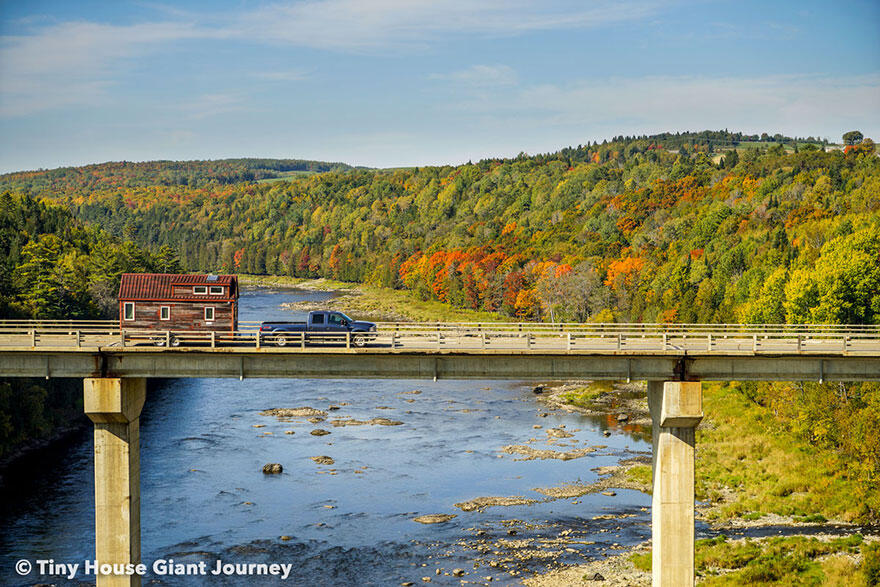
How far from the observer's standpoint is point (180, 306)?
191ft

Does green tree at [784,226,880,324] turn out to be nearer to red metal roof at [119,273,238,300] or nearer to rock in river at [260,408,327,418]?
rock in river at [260,408,327,418]

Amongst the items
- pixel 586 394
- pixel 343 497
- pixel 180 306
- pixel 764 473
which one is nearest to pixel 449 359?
pixel 180 306

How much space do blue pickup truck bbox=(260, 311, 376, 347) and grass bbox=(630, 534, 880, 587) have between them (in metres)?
23.6

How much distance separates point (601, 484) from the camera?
79562 mm

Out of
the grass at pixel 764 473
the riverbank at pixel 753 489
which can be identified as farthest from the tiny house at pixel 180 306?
the grass at pixel 764 473

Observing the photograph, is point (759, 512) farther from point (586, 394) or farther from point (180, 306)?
point (586, 394)

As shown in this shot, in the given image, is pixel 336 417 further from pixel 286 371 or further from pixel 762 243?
pixel 762 243

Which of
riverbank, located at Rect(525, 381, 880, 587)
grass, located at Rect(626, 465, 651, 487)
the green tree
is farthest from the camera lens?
the green tree

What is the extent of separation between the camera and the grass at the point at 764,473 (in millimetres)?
71375

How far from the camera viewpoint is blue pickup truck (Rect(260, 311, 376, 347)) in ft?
178

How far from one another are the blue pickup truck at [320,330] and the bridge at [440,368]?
307 mm

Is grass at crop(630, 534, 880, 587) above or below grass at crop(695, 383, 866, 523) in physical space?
below

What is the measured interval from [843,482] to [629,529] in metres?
18.9

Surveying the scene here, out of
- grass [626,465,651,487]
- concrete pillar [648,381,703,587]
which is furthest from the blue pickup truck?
grass [626,465,651,487]
